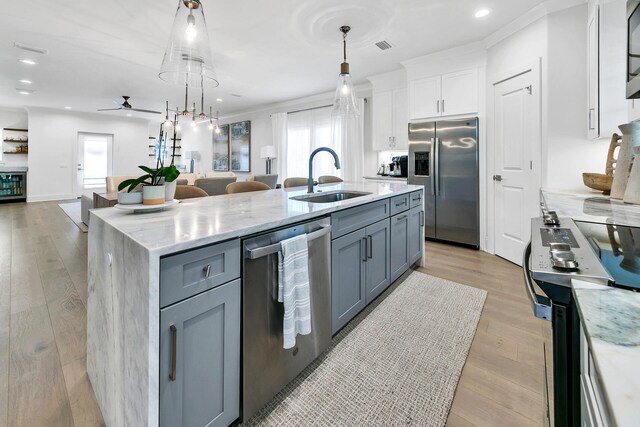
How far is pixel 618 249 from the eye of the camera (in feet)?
2.68

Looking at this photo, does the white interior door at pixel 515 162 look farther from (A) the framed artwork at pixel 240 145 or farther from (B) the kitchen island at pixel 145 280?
(A) the framed artwork at pixel 240 145

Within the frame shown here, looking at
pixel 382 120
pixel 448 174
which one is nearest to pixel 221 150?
pixel 382 120

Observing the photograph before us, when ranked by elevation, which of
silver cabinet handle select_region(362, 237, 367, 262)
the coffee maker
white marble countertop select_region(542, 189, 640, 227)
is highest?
the coffee maker

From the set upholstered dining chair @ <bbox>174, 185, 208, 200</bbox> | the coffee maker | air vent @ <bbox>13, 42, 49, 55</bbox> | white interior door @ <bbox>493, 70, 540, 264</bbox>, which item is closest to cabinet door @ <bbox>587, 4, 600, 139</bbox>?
white interior door @ <bbox>493, 70, 540, 264</bbox>

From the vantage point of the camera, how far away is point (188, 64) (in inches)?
80.7

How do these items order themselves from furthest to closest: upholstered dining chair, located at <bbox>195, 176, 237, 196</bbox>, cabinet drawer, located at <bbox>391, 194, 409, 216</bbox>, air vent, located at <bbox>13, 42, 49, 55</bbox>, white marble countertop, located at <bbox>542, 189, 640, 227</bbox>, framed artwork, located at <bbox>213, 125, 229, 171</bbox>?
framed artwork, located at <bbox>213, 125, 229, 171</bbox> < upholstered dining chair, located at <bbox>195, 176, 237, 196</bbox> < air vent, located at <bbox>13, 42, 49, 55</bbox> < cabinet drawer, located at <bbox>391, 194, 409, 216</bbox> < white marble countertop, located at <bbox>542, 189, 640, 227</bbox>

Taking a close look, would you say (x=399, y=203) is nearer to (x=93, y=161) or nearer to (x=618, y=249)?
(x=618, y=249)

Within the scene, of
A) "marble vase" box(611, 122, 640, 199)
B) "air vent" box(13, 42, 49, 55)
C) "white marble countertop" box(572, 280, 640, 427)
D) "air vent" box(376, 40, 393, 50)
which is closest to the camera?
"white marble countertop" box(572, 280, 640, 427)

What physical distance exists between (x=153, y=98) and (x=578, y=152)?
7675 millimetres

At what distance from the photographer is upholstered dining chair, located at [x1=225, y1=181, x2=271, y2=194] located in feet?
8.78

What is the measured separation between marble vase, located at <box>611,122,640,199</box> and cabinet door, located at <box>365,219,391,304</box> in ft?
4.72

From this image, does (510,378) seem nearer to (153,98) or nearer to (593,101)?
(593,101)

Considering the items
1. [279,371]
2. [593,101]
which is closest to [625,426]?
[279,371]

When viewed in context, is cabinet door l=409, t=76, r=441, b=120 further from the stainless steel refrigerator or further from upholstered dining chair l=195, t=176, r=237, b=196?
upholstered dining chair l=195, t=176, r=237, b=196
